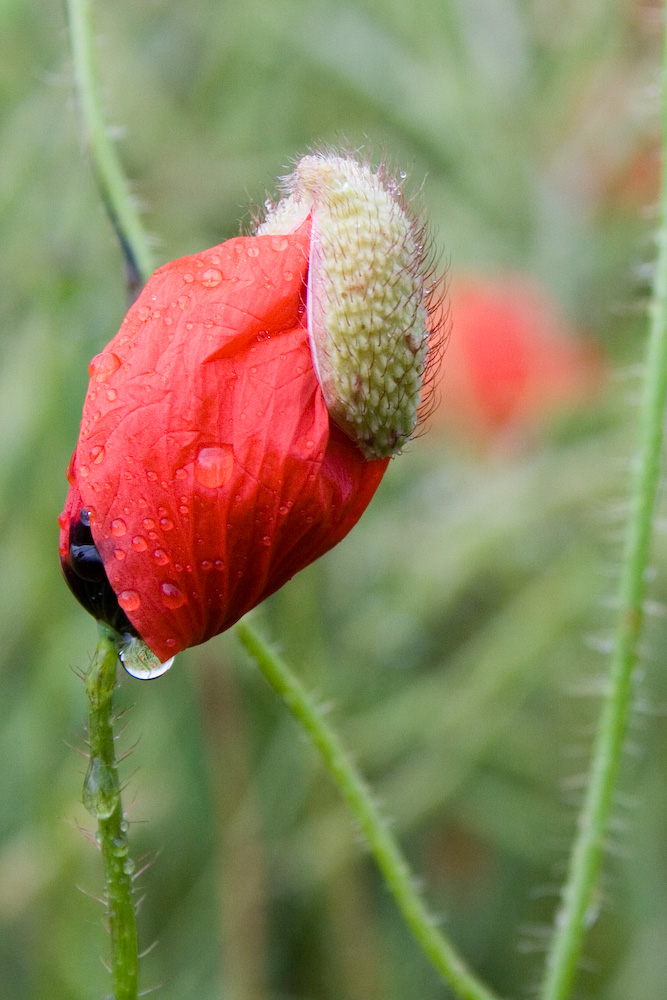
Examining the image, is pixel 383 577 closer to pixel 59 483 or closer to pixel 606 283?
pixel 59 483

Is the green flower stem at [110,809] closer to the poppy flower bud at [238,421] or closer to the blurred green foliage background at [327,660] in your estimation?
the poppy flower bud at [238,421]

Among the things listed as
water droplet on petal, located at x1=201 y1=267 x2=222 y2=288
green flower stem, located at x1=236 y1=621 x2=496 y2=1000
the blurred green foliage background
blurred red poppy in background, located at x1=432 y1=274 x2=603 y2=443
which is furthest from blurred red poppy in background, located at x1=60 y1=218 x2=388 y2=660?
blurred red poppy in background, located at x1=432 y1=274 x2=603 y2=443

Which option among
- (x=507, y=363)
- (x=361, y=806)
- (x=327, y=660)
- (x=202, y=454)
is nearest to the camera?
(x=202, y=454)

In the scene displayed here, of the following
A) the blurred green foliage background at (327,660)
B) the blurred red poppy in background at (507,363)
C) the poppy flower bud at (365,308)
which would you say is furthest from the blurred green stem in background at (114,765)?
the blurred red poppy in background at (507,363)

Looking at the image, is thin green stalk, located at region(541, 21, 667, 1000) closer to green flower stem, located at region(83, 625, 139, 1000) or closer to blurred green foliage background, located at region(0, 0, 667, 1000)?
green flower stem, located at region(83, 625, 139, 1000)

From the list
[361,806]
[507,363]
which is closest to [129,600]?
[361,806]

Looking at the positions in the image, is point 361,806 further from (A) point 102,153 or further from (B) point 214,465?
(A) point 102,153
